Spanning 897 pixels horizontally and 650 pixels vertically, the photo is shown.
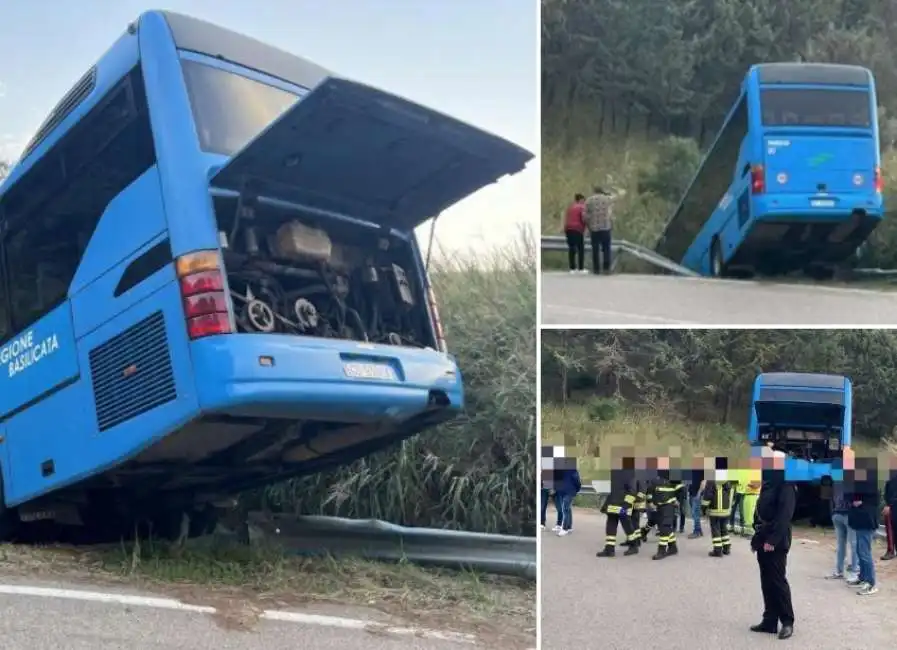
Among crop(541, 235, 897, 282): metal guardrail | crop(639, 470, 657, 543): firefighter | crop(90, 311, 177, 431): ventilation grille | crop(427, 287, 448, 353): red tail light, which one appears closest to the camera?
crop(639, 470, 657, 543): firefighter

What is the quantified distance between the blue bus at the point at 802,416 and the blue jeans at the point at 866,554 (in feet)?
0.78

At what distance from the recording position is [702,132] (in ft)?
16.1

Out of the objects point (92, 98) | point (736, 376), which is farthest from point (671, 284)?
point (92, 98)

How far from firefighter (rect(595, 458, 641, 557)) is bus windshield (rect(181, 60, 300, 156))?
1930mm

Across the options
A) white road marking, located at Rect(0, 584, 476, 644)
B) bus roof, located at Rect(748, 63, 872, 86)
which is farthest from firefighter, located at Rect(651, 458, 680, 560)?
bus roof, located at Rect(748, 63, 872, 86)

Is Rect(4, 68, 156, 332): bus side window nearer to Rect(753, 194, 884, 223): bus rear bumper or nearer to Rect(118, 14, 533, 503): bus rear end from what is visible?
Rect(118, 14, 533, 503): bus rear end

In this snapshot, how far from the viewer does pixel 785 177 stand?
213 inches

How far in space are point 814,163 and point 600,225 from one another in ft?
6.62

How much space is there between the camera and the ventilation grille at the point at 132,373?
371 cm

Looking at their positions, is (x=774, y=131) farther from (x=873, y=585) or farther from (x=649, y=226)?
(x=873, y=585)

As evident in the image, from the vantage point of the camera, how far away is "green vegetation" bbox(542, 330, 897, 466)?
346cm

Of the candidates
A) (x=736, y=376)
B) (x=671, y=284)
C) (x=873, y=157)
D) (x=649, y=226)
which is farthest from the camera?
(x=873, y=157)

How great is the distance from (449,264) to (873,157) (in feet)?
8.07

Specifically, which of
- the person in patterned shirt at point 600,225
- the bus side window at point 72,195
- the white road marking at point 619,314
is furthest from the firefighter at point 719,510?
the bus side window at point 72,195
